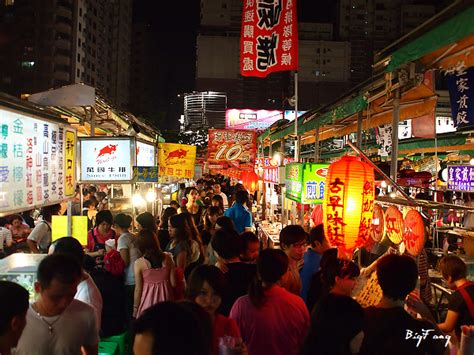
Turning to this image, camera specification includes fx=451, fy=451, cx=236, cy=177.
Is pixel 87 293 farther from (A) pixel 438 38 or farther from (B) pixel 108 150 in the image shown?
(B) pixel 108 150

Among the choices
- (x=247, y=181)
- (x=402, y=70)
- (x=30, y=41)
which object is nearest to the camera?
(x=402, y=70)

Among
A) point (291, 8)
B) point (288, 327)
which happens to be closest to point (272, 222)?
point (291, 8)

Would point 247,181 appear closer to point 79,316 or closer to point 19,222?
point 19,222

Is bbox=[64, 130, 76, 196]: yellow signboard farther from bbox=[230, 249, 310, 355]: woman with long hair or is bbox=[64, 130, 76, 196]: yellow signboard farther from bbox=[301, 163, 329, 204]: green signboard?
bbox=[230, 249, 310, 355]: woman with long hair

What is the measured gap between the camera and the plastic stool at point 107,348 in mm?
5133

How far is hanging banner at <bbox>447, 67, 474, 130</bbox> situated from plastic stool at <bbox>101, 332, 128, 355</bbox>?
5.49m

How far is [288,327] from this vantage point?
A: 3875 mm

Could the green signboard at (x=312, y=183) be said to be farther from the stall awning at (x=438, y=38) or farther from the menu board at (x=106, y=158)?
the menu board at (x=106, y=158)

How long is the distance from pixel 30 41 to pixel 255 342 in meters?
68.2

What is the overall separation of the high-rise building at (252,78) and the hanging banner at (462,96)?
50673 mm

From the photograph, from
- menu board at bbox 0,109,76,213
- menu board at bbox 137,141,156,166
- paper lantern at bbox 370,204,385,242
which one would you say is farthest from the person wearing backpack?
paper lantern at bbox 370,204,385,242

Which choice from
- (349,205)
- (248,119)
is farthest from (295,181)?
(248,119)

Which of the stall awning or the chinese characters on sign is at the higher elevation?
the stall awning

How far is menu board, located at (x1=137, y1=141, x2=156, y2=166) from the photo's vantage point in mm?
11820
